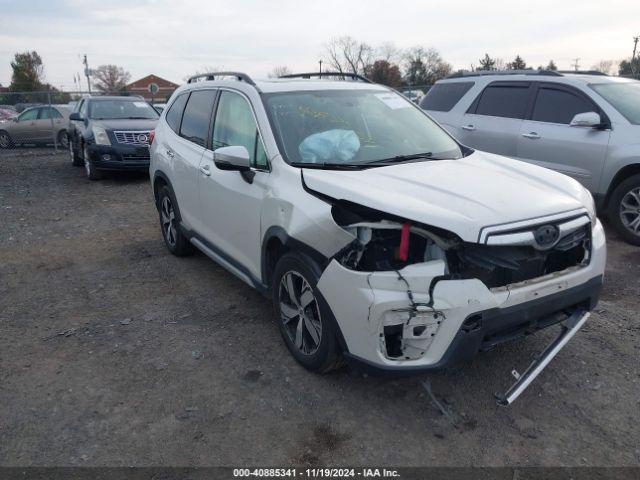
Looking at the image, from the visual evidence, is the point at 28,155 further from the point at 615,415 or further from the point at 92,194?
the point at 615,415

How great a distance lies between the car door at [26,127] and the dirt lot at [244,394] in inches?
546

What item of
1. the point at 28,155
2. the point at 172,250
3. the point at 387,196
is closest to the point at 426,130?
the point at 387,196

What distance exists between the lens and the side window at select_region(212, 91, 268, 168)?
381 centimetres

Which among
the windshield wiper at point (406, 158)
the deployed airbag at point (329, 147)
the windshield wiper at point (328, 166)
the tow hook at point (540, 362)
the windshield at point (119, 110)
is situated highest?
the deployed airbag at point (329, 147)

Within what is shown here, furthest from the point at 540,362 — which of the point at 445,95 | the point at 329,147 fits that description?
the point at 445,95

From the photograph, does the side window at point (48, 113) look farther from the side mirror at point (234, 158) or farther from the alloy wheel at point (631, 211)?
the alloy wheel at point (631, 211)

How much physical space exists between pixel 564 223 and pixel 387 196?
999mm

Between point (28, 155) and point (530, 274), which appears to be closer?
point (530, 274)

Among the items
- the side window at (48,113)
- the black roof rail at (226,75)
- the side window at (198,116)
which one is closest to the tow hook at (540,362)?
the black roof rail at (226,75)

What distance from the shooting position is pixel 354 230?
2930mm

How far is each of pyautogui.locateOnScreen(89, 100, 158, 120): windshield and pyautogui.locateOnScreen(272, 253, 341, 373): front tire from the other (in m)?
9.02

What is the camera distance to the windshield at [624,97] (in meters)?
6.01

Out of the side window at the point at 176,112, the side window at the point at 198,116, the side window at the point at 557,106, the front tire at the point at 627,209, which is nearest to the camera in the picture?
the side window at the point at 198,116

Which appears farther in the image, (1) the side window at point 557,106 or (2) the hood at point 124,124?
(2) the hood at point 124,124
